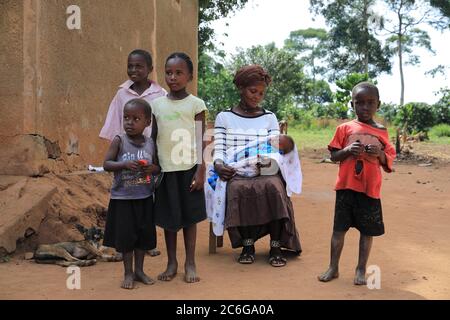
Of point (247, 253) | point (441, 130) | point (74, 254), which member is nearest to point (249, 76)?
point (247, 253)

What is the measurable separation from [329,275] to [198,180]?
1.06 m

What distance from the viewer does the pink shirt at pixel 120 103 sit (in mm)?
4047

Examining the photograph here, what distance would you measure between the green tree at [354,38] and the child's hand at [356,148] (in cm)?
2511

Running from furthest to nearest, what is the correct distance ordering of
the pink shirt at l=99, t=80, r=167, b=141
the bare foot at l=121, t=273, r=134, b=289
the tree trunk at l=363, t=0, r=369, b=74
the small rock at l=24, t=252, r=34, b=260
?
the tree trunk at l=363, t=0, r=369, b=74
the pink shirt at l=99, t=80, r=167, b=141
the small rock at l=24, t=252, r=34, b=260
the bare foot at l=121, t=273, r=134, b=289

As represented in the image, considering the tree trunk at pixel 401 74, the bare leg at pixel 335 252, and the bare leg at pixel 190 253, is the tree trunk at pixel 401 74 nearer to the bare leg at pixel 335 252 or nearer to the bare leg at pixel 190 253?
the bare leg at pixel 335 252

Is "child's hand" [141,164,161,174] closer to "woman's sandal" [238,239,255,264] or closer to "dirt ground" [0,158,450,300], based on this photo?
"dirt ground" [0,158,450,300]

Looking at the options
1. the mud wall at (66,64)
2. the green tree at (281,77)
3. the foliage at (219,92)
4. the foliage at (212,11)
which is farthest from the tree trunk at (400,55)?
the mud wall at (66,64)

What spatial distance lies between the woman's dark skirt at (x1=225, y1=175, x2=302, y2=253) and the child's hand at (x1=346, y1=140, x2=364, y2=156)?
2.63 ft

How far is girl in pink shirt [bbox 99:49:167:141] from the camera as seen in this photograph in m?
3.96

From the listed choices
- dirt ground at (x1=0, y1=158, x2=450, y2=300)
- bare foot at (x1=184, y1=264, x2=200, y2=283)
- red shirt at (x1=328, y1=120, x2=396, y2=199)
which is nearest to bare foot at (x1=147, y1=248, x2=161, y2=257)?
dirt ground at (x1=0, y1=158, x2=450, y2=300)

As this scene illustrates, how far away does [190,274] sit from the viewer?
136 inches

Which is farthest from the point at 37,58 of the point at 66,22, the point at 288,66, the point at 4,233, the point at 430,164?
the point at 288,66
